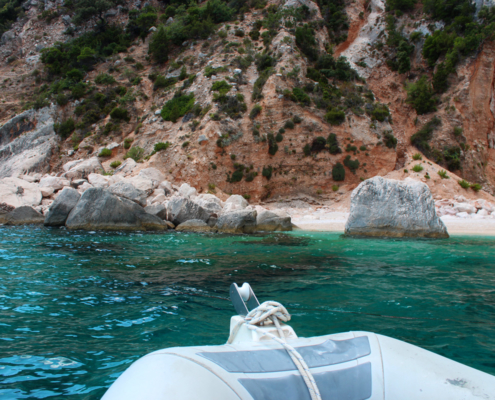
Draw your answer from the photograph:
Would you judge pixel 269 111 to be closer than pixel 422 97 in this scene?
Yes

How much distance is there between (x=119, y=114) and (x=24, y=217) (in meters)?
15.9

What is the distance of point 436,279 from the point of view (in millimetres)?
5840

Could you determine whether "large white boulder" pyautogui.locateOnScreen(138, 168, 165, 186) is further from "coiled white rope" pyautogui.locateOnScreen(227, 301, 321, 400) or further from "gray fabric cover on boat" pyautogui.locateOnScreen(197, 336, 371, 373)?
"gray fabric cover on boat" pyautogui.locateOnScreen(197, 336, 371, 373)

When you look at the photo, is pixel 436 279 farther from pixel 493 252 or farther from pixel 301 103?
pixel 301 103

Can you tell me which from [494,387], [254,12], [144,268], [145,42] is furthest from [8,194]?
[254,12]

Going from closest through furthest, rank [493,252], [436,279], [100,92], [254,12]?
[436,279], [493,252], [100,92], [254,12]

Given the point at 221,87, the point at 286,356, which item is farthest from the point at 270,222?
the point at 221,87

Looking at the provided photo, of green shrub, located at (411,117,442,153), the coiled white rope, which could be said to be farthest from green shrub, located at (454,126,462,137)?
the coiled white rope

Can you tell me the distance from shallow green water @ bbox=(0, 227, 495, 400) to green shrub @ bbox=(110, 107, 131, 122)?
23253 millimetres

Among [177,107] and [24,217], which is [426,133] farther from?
[24,217]

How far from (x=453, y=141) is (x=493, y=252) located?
22.1 metres

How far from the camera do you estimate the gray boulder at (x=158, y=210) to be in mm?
16266

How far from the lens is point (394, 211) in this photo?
13.2m

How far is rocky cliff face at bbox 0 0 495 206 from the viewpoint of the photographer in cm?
2512
